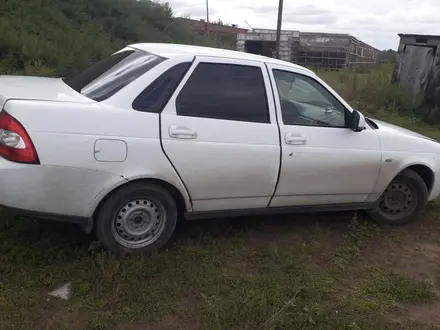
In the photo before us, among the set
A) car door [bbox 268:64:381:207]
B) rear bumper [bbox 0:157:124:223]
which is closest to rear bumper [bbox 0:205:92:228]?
rear bumper [bbox 0:157:124:223]

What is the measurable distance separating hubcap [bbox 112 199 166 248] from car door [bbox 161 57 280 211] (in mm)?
330

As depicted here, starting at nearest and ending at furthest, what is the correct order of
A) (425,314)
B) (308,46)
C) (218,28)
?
(425,314) < (308,46) < (218,28)

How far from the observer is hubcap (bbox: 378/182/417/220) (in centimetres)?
514

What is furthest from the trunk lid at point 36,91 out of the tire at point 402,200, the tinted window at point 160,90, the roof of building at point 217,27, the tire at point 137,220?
the roof of building at point 217,27

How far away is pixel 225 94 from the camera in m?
4.12

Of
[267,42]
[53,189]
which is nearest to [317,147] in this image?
[53,189]

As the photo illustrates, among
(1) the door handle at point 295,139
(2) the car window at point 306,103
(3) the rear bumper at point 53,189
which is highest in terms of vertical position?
(2) the car window at point 306,103

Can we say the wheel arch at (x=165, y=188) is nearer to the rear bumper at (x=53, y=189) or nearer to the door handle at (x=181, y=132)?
the rear bumper at (x=53, y=189)

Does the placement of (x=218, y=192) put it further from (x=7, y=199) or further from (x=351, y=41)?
(x=351, y=41)

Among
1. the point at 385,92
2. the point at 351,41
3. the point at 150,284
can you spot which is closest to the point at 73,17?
the point at 385,92

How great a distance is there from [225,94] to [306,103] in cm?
82

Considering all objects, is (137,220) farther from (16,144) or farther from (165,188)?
(16,144)

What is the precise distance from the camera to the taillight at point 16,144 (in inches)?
131

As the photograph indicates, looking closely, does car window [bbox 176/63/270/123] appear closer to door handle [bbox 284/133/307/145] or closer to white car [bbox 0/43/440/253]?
white car [bbox 0/43/440/253]
